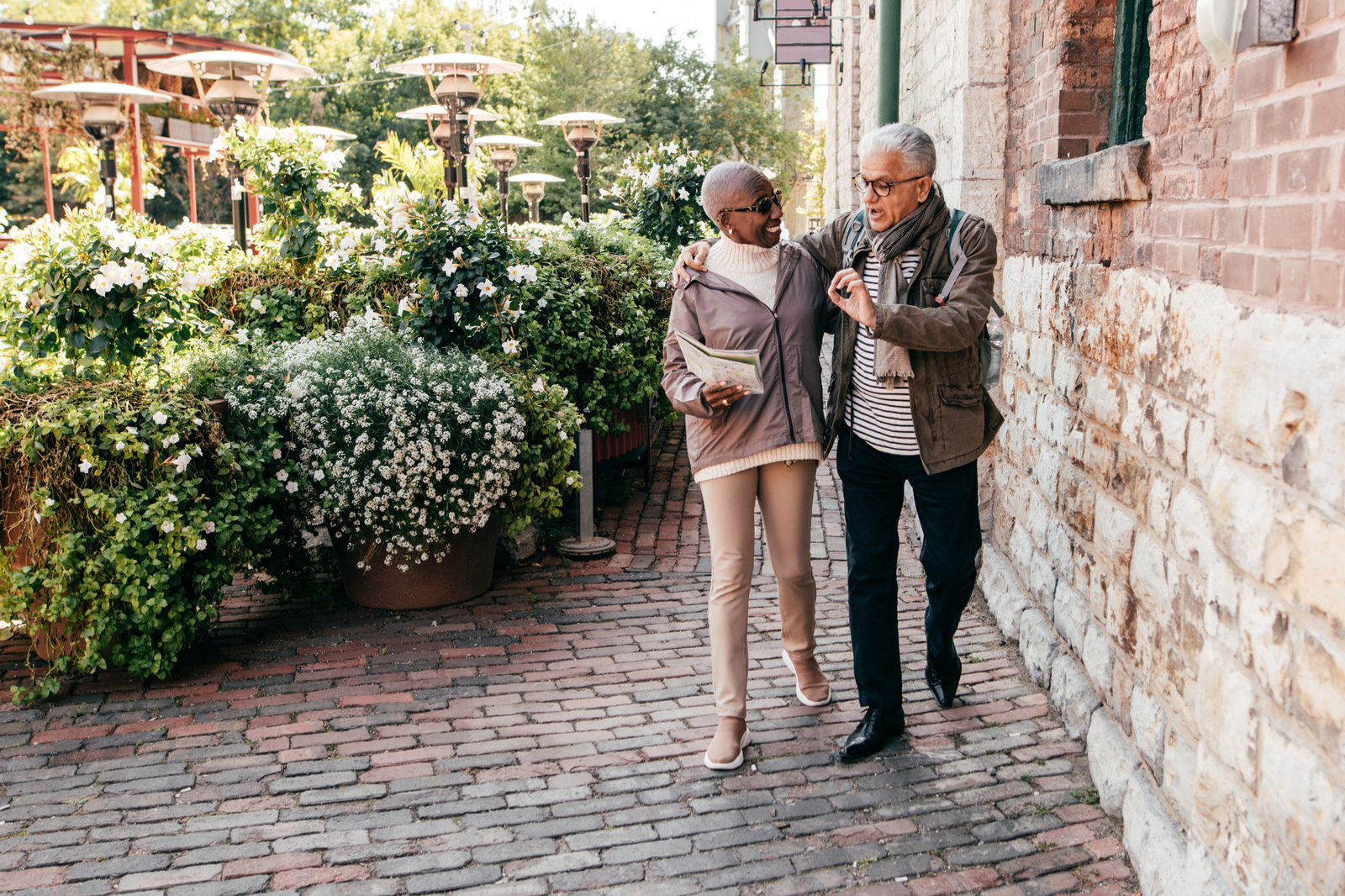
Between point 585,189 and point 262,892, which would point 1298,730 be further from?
point 585,189

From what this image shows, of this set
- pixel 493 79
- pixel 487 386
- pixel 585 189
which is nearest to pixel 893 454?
pixel 487 386

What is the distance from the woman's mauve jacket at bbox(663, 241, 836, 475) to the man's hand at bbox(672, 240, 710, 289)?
2cm

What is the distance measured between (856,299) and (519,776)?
1810mm

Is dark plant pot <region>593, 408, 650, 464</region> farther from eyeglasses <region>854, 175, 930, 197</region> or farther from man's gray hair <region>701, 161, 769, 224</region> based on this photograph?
eyeglasses <region>854, 175, 930, 197</region>

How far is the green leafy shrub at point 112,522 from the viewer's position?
3.95 m

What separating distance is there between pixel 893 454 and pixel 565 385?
3.03 meters

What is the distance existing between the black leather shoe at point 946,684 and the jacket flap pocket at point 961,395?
3.26ft

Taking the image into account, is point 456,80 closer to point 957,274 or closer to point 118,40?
point 118,40

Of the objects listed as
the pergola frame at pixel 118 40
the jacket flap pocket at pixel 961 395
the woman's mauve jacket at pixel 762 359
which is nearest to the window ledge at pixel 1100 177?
the jacket flap pocket at pixel 961 395

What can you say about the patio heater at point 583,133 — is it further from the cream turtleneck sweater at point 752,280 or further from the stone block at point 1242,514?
the stone block at point 1242,514

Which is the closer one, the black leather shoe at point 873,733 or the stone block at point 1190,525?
the stone block at point 1190,525

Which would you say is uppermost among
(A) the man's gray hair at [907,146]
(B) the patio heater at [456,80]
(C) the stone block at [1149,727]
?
(B) the patio heater at [456,80]

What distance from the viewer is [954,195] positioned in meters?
5.28

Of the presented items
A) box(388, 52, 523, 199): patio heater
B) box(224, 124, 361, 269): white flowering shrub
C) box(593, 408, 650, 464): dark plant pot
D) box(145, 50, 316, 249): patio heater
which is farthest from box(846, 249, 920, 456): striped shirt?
box(388, 52, 523, 199): patio heater
